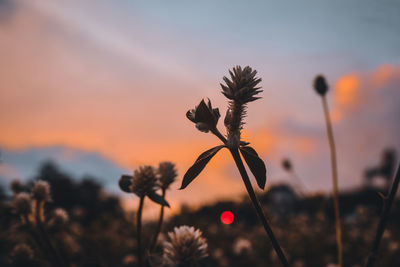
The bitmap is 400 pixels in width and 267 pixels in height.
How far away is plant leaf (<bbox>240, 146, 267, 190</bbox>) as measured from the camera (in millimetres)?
1199

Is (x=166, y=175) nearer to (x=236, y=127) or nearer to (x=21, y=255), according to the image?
(x=236, y=127)

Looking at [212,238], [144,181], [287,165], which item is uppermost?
[287,165]

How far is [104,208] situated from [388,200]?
20263 millimetres

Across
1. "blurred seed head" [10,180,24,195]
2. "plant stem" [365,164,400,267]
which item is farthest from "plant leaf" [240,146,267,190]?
"blurred seed head" [10,180,24,195]

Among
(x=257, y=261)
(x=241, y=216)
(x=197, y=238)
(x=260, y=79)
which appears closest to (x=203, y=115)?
(x=260, y=79)

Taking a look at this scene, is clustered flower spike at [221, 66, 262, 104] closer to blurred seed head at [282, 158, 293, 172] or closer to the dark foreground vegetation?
the dark foreground vegetation

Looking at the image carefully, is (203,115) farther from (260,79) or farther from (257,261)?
(257,261)

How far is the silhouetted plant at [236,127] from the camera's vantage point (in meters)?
1.15

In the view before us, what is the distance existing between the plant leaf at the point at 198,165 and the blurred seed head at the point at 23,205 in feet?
5.47

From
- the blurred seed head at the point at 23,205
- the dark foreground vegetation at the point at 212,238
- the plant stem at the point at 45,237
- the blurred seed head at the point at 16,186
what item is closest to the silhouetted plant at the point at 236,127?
the dark foreground vegetation at the point at 212,238

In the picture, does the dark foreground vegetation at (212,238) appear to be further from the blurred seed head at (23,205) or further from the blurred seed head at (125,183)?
the blurred seed head at (125,183)

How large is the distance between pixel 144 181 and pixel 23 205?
117 cm

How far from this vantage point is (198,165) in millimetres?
1218

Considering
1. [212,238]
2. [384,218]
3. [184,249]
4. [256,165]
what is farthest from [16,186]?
[212,238]
